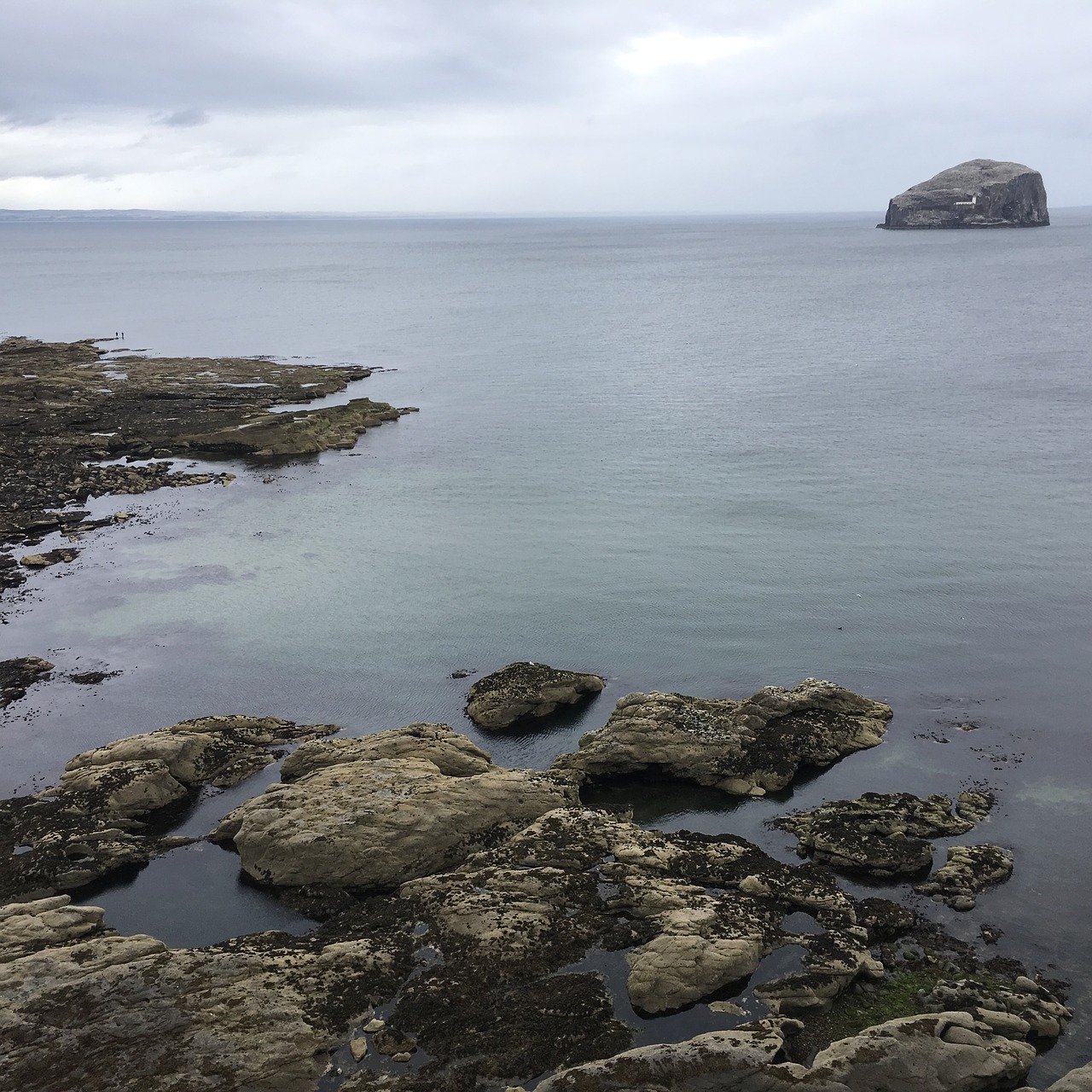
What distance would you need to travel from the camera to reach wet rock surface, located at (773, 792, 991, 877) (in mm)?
24750

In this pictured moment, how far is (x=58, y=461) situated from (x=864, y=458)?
4606cm

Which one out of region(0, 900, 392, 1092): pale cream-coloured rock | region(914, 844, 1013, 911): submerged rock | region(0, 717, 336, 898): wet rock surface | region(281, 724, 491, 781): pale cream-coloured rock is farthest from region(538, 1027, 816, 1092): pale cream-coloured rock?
region(0, 717, 336, 898): wet rock surface

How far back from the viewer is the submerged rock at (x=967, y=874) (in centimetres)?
2359

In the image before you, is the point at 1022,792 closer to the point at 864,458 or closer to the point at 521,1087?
the point at 521,1087

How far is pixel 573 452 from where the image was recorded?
65062mm

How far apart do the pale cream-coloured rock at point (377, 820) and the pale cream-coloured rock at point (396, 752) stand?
0.77 m

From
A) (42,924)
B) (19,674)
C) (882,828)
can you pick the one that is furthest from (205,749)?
(882,828)

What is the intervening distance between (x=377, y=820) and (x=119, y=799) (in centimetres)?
757

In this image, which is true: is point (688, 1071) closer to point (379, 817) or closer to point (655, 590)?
point (379, 817)

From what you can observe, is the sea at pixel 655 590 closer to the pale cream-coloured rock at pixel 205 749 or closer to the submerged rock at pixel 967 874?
the submerged rock at pixel 967 874

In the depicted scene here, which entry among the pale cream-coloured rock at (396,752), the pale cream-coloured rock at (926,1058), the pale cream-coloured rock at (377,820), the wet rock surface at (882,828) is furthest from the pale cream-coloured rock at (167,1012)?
the wet rock surface at (882,828)

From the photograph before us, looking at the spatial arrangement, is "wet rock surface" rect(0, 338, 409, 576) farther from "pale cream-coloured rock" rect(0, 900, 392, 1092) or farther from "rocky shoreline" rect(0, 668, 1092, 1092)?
"pale cream-coloured rock" rect(0, 900, 392, 1092)

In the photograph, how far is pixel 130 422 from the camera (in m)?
68.1

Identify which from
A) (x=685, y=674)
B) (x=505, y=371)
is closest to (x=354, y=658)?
(x=685, y=674)
